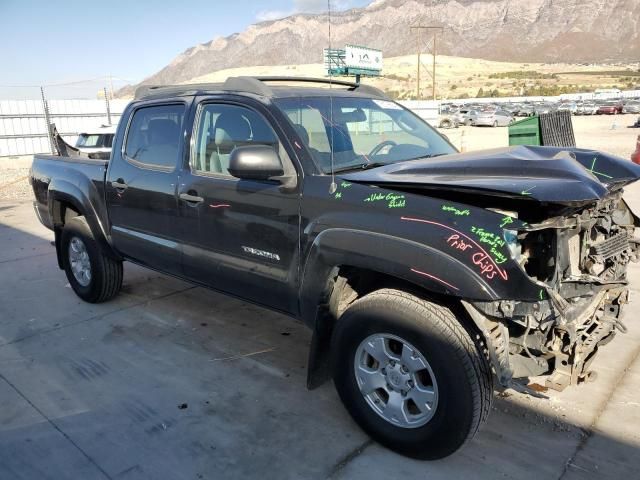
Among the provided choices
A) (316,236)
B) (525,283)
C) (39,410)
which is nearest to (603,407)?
(525,283)

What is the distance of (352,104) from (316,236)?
1312 millimetres

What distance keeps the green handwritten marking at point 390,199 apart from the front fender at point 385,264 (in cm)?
17

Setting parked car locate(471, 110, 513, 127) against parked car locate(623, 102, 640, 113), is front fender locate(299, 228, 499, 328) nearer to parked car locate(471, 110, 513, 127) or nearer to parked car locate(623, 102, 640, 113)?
parked car locate(471, 110, 513, 127)

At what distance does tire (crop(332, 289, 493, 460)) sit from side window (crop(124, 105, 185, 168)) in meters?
1.98

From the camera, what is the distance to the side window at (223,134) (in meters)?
3.51

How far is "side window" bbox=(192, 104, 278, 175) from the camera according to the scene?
351 cm

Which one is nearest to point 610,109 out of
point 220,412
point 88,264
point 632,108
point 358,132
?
point 632,108

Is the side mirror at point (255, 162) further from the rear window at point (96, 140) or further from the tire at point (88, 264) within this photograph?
the rear window at point (96, 140)

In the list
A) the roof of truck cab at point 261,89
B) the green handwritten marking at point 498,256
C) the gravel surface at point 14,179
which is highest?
the roof of truck cab at point 261,89

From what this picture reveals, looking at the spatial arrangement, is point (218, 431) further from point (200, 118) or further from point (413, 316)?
point (200, 118)

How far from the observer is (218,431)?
3.18 metres

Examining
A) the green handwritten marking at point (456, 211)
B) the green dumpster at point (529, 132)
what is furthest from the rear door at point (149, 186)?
the green dumpster at point (529, 132)

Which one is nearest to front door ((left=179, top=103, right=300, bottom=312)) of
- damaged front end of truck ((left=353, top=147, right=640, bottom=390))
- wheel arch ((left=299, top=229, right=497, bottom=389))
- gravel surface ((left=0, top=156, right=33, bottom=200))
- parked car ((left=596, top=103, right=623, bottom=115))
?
wheel arch ((left=299, top=229, right=497, bottom=389))

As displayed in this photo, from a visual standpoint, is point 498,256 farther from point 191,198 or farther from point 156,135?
point 156,135
